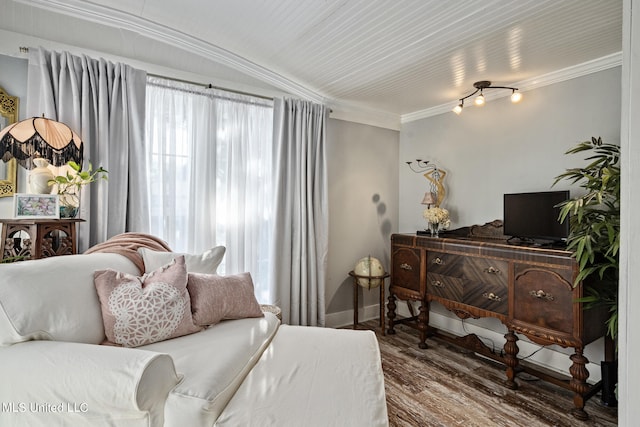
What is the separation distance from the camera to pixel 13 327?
1326mm

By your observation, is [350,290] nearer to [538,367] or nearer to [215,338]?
[538,367]

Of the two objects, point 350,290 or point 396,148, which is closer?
point 350,290

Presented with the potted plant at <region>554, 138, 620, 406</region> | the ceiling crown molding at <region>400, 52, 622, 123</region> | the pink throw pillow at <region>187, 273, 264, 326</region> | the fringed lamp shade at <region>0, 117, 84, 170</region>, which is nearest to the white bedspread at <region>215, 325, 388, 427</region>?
the pink throw pillow at <region>187, 273, 264, 326</region>

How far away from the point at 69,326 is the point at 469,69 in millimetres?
3088

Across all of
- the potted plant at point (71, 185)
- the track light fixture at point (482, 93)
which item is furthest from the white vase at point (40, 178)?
the track light fixture at point (482, 93)

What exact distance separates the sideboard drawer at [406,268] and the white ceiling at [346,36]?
1.58 metres

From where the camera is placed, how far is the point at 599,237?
80.3 inches

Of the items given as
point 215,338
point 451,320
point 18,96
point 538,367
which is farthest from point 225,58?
point 538,367

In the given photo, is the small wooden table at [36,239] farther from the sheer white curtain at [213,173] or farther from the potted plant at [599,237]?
the potted plant at [599,237]

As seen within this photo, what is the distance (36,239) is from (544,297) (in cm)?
312

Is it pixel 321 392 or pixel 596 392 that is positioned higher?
pixel 321 392

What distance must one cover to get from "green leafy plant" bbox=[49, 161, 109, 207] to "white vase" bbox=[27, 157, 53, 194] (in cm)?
3

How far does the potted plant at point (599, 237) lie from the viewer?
1.99 meters

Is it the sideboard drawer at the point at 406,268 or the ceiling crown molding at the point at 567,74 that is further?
the sideboard drawer at the point at 406,268
